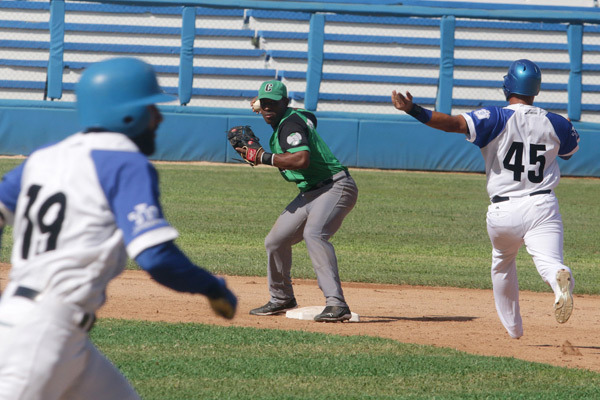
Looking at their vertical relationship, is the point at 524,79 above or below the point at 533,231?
above

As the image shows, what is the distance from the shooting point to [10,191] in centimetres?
309

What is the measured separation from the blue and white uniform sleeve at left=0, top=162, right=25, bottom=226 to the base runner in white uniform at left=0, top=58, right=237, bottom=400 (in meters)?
0.04

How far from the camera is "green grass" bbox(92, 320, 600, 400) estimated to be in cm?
530

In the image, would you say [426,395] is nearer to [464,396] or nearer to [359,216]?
[464,396]

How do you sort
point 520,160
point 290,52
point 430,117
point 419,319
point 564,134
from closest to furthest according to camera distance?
point 430,117 < point 520,160 < point 564,134 < point 419,319 < point 290,52

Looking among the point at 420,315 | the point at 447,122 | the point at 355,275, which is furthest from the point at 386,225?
the point at 447,122

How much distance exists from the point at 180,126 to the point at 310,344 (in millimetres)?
13125

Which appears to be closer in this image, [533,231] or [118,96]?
[118,96]

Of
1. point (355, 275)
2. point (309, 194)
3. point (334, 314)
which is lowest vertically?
point (355, 275)

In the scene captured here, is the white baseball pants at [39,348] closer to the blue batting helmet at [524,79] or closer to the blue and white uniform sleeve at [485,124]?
the blue and white uniform sleeve at [485,124]

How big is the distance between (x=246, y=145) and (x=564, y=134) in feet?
8.68

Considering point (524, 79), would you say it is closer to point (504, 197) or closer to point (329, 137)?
point (504, 197)

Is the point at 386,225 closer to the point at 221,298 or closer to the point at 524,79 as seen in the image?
the point at 524,79

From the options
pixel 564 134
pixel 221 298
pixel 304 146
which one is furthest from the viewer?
pixel 304 146
